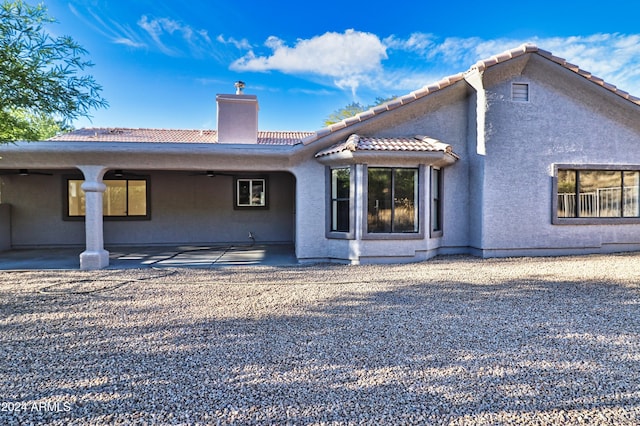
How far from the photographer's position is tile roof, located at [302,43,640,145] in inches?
350

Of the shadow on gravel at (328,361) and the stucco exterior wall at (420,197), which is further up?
the stucco exterior wall at (420,197)

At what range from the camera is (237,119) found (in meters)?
13.6

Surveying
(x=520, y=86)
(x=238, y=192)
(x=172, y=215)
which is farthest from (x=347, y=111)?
(x=520, y=86)

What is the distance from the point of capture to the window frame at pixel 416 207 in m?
8.66

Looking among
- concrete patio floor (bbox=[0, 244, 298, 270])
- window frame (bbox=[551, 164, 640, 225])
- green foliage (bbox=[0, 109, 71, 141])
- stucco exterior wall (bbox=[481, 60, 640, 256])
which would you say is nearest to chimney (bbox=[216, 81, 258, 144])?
concrete patio floor (bbox=[0, 244, 298, 270])

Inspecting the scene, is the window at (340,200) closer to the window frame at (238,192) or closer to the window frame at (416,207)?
the window frame at (416,207)

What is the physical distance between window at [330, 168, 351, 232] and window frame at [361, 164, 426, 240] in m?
0.45

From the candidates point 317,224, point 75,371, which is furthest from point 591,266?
point 75,371

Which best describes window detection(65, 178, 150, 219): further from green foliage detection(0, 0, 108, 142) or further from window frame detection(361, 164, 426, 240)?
window frame detection(361, 164, 426, 240)

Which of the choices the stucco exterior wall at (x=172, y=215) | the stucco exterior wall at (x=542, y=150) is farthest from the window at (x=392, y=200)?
the stucco exterior wall at (x=172, y=215)

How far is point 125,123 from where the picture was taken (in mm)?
18203

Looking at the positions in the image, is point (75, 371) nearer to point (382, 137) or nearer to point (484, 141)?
point (382, 137)

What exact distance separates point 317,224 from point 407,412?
6.88m

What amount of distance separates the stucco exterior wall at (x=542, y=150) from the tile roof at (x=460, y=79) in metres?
0.17
